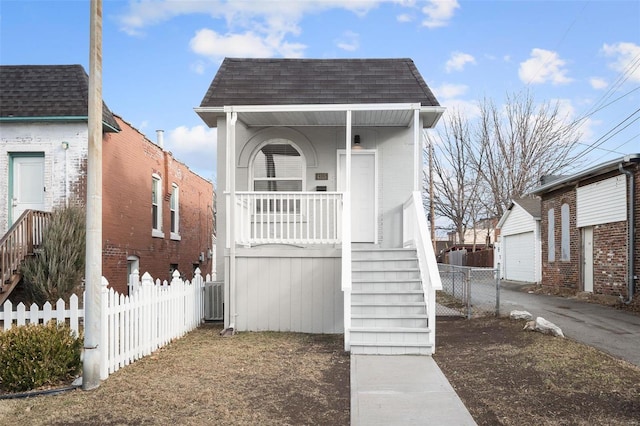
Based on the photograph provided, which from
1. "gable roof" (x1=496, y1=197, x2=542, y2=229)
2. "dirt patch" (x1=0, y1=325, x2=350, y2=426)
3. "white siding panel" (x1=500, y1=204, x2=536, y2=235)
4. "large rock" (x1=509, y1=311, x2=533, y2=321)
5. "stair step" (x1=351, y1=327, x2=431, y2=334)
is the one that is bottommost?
"dirt patch" (x1=0, y1=325, x2=350, y2=426)

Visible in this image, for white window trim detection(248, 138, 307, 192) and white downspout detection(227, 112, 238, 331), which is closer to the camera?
white downspout detection(227, 112, 238, 331)

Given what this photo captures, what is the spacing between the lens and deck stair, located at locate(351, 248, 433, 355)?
7.96 meters

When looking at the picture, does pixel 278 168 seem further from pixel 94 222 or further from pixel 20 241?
pixel 94 222

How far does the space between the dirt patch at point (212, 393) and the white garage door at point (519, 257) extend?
55.4 ft

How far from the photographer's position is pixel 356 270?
389 inches

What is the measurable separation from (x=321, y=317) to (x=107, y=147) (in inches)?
277

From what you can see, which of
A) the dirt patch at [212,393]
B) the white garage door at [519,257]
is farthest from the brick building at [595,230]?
the dirt patch at [212,393]

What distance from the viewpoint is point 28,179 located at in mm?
12398

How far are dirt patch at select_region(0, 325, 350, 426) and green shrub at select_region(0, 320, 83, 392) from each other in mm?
387

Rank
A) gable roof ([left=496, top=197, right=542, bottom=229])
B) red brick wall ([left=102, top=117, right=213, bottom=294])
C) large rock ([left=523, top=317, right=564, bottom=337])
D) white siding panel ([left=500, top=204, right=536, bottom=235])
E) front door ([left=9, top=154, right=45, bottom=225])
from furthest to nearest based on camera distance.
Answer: white siding panel ([left=500, top=204, right=536, bottom=235])
gable roof ([left=496, top=197, right=542, bottom=229])
red brick wall ([left=102, top=117, right=213, bottom=294])
front door ([left=9, top=154, right=45, bottom=225])
large rock ([left=523, top=317, right=564, bottom=337])

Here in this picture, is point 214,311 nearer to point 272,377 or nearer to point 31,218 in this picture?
point 31,218

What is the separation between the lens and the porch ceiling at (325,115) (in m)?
10.1

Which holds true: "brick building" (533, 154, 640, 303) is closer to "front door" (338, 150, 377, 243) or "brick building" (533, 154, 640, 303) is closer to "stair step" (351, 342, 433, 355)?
"front door" (338, 150, 377, 243)

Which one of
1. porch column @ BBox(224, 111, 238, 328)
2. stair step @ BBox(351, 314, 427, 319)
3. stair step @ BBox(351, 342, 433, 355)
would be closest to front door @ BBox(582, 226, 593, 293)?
stair step @ BBox(351, 314, 427, 319)
